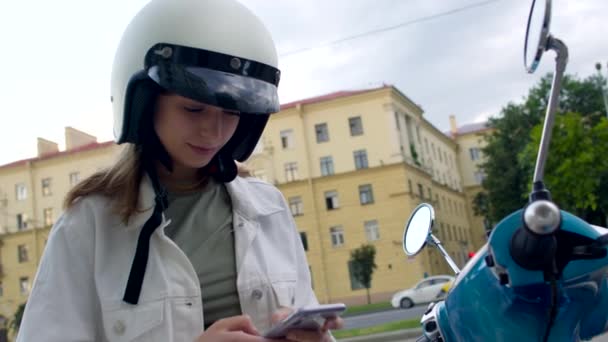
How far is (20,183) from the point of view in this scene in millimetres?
42594

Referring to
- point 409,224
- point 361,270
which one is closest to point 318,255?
point 361,270

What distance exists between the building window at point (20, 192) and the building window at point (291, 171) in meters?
18.0

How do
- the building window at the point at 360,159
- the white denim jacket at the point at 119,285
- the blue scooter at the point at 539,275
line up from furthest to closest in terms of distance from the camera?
the building window at the point at 360,159, the white denim jacket at the point at 119,285, the blue scooter at the point at 539,275

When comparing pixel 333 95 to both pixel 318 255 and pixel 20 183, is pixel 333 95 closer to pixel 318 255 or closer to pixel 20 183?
pixel 318 255

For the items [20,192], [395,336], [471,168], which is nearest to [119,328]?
[395,336]

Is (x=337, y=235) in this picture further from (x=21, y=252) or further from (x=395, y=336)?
(x=395, y=336)

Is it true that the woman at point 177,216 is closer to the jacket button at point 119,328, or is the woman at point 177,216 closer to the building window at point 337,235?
the jacket button at point 119,328

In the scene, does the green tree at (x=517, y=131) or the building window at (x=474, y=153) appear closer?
the green tree at (x=517, y=131)

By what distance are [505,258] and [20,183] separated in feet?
150

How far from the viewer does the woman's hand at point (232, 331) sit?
50.1 inches

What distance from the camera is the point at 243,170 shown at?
2.01m

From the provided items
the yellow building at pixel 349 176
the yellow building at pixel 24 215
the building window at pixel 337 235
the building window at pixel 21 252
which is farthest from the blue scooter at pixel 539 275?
the building window at pixel 21 252

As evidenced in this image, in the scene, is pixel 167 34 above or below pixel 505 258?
above

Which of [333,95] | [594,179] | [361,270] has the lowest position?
[361,270]
